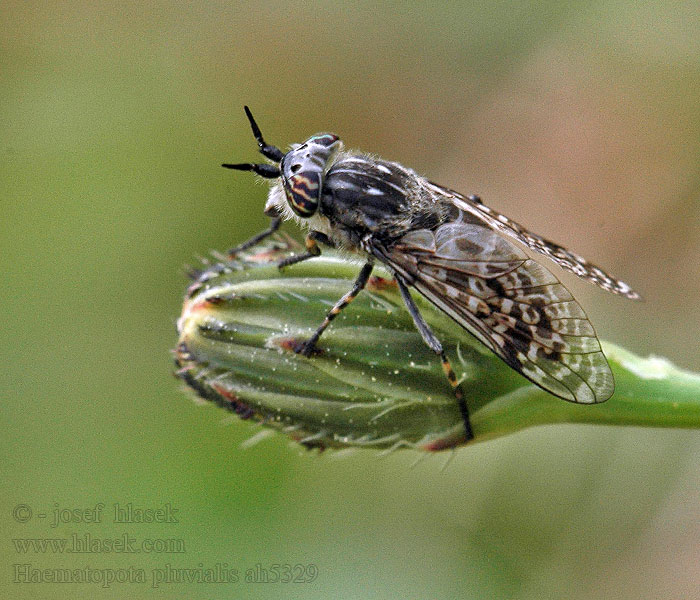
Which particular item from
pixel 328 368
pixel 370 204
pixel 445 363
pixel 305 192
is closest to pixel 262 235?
pixel 305 192

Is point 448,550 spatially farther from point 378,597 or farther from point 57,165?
point 57,165

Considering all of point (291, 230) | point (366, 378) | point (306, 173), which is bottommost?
point (366, 378)

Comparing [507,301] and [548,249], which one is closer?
[507,301]

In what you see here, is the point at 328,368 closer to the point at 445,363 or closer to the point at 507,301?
the point at 445,363

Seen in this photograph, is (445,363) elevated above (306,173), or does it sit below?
below

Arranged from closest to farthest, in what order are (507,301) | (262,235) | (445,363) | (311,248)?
(445,363)
(507,301)
(311,248)
(262,235)

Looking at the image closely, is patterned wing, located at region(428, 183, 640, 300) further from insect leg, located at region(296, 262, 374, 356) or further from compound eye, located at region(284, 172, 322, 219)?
insect leg, located at region(296, 262, 374, 356)

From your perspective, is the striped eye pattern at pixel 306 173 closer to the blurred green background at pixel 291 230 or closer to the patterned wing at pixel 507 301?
the patterned wing at pixel 507 301
